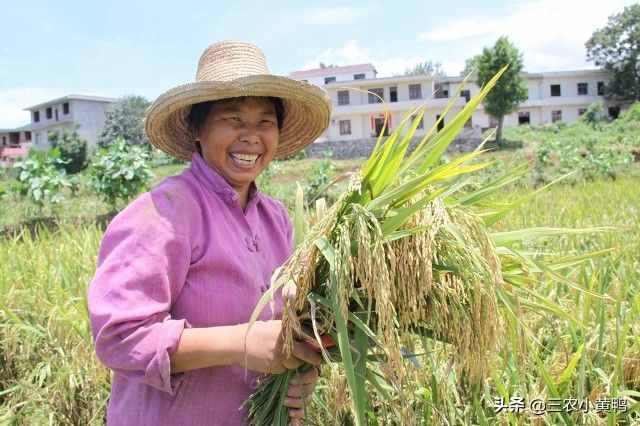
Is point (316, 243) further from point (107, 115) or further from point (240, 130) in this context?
point (107, 115)

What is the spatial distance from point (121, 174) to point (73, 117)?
36750 mm

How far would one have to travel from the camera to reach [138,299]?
1074mm

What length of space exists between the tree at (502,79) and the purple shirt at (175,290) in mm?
28803

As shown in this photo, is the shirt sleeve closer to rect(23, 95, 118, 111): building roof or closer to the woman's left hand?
the woman's left hand

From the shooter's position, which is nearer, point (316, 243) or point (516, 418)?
point (316, 243)

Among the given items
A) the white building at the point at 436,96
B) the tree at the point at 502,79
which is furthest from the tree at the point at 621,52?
the tree at the point at 502,79

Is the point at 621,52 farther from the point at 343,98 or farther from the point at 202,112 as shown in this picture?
the point at 202,112

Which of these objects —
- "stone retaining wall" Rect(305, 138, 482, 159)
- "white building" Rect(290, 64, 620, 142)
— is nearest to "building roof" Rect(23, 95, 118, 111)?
"white building" Rect(290, 64, 620, 142)

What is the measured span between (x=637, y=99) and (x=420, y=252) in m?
44.7

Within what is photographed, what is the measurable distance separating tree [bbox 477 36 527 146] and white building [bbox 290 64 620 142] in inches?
143

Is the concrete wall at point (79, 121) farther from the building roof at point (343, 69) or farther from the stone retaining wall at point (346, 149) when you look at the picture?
the stone retaining wall at point (346, 149)

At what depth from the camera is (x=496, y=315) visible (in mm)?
1062

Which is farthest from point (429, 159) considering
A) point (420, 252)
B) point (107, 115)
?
point (107, 115)

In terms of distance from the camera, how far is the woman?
1.08 meters
